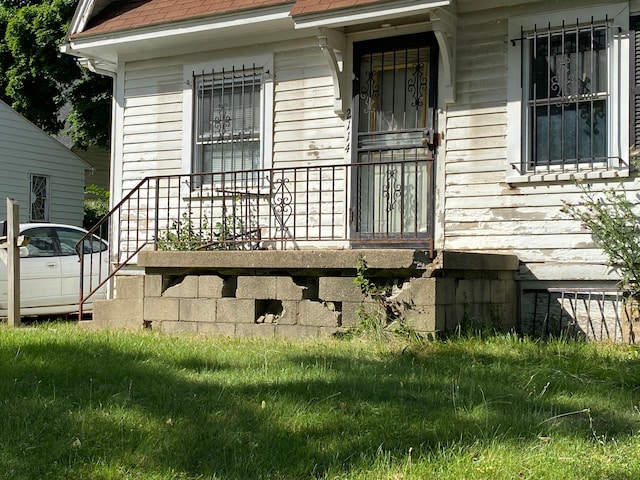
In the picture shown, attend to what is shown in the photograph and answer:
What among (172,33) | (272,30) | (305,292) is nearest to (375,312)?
(305,292)

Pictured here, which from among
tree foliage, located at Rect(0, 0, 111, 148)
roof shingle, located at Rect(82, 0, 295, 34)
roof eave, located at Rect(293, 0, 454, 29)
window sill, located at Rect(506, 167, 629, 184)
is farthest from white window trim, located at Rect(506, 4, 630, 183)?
tree foliage, located at Rect(0, 0, 111, 148)

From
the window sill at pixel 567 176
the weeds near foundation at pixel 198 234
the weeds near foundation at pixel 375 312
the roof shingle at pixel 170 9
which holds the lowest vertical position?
the weeds near foundation at pixel 375 312

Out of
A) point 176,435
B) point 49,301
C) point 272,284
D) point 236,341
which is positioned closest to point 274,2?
point 272,284

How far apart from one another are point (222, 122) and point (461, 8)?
3381mm

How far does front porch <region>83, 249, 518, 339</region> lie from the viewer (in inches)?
300

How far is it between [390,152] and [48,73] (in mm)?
17314

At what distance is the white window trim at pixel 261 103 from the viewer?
409 inches

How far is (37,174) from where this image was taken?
71.9ft

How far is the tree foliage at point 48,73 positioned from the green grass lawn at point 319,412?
18.4 metres

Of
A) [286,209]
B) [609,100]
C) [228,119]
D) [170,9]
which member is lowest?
[286,209]

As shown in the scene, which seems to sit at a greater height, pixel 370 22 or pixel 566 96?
pixel 370 22

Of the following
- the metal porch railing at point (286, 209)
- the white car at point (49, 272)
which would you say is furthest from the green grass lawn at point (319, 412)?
the white car at point (49, 272)

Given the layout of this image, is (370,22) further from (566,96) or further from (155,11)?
(155,11)

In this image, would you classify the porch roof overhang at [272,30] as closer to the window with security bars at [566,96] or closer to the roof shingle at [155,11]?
the roof shingle at [155,11]
